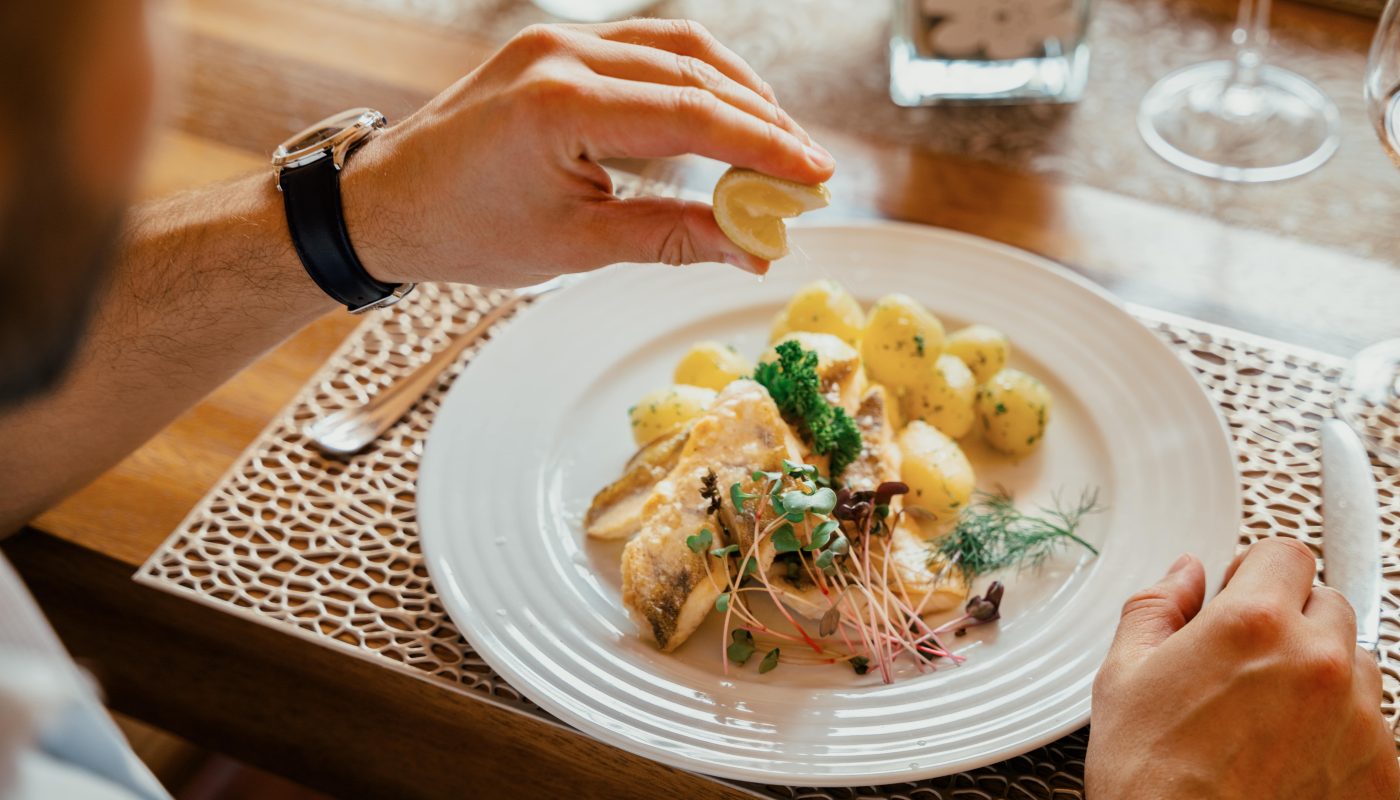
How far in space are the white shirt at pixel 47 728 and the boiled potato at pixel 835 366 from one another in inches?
33.6

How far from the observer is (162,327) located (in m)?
1.47

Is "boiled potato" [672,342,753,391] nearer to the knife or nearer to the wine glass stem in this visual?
the knife

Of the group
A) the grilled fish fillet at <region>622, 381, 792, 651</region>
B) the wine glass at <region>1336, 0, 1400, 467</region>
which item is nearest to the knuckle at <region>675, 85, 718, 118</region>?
the grilled fish fillet at <region>622, 381, 792, 651</region>

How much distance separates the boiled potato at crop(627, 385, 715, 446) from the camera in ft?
4.96

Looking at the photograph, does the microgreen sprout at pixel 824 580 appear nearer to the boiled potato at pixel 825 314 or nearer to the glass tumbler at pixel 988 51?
the boiled potato at pixel 825 314

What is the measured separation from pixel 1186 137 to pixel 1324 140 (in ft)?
0.75

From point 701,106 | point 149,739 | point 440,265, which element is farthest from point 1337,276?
point 149,739

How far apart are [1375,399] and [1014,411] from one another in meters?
0.51

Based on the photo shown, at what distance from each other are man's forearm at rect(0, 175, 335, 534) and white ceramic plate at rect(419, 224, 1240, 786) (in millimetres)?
275

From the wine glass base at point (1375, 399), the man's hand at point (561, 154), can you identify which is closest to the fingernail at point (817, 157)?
the man's hand at point (561, 154)

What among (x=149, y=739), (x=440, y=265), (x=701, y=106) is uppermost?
(x=701, y=106)

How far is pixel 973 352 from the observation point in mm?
1585

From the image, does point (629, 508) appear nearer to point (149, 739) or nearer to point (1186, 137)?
point (149, 739)

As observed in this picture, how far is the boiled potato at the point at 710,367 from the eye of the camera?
5.16ft
